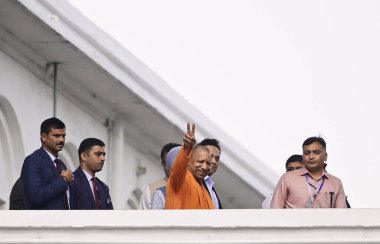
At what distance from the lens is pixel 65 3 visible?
29828mm

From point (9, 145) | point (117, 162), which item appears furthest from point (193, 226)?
point (117, 162)

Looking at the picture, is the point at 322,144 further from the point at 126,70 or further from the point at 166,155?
the point at 126,70

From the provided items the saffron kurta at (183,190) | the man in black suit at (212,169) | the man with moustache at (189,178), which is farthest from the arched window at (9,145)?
the saffron kurta at (183,190)

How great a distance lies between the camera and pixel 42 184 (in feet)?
69.2

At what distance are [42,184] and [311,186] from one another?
2596 millimetres

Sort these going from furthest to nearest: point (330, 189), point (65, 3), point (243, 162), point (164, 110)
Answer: point (243, 162) < point (164, 110) < point (65, 3) < point (330, 189)

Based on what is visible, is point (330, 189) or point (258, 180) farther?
point (258, 180)

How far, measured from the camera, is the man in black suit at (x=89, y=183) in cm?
2188

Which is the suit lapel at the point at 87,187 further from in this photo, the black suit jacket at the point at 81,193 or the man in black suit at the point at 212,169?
the man in black suit at the point at 212,169

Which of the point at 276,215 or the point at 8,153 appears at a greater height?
the point at 8,153

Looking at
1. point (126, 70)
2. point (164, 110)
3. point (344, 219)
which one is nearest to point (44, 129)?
point (344, 219)

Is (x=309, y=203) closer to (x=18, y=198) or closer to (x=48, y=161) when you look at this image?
(x=48, y=161)

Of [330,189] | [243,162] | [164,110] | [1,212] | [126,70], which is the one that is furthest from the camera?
[243,162]

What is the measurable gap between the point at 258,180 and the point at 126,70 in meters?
7.45
